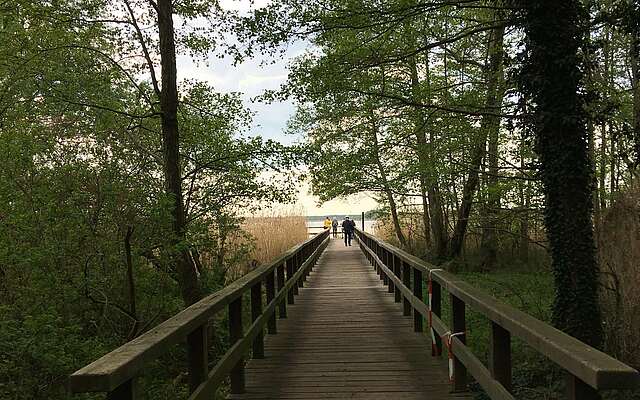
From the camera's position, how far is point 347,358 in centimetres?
586

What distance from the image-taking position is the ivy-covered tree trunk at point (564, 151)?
6.28 metres

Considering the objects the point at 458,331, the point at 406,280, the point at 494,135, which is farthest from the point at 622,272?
the point at 494,135

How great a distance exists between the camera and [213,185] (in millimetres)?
9617

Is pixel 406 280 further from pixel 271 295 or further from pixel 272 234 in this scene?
pixel 272 234

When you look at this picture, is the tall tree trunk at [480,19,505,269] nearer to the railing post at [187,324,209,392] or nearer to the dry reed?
the dry reed

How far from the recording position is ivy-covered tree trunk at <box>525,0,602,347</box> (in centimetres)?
628

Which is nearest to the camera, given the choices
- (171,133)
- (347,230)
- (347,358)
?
(347,358)

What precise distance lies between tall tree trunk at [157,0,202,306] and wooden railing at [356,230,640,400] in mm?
3420

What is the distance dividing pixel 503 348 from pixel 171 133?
20.2 feet

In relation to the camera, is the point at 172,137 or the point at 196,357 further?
the point at 172,137

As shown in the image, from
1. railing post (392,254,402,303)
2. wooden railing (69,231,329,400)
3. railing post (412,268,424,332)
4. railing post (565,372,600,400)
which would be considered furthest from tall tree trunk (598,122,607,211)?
railing post (565,372,600,400)

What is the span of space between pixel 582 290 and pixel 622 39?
24.1 feet

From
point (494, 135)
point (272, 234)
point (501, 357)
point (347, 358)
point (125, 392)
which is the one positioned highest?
point (494, 135)

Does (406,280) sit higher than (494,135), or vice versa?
(494,135)
